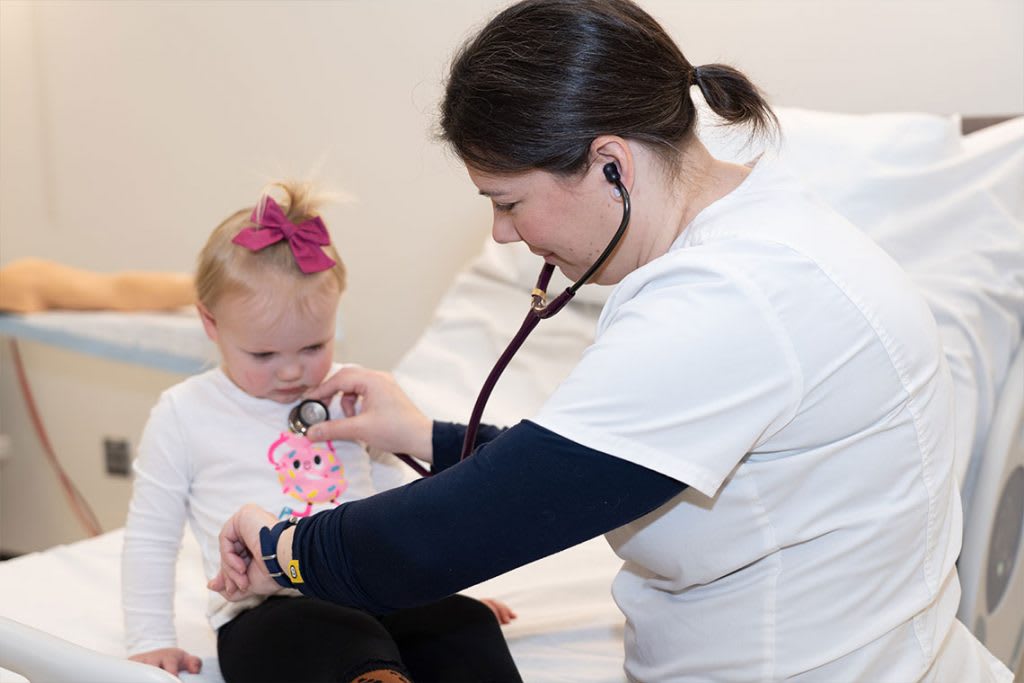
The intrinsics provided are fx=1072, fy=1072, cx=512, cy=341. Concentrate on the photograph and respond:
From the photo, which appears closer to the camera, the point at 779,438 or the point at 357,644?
the point at 779,438

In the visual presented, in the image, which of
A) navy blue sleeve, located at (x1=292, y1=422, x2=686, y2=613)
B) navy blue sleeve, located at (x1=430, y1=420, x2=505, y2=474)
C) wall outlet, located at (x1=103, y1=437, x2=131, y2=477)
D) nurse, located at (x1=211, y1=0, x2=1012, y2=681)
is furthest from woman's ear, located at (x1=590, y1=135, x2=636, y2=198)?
wall outlet, located at (x1=103, y1=437, x2=131, y2=477)

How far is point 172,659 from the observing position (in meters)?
1.23

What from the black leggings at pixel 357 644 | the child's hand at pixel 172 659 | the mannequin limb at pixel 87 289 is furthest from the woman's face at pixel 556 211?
the mannequin limb at pixel 87 289

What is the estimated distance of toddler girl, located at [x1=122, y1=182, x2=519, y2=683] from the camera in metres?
1.25

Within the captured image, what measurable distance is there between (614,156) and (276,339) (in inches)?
21.8

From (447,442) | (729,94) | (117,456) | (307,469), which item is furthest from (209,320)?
(117,456)

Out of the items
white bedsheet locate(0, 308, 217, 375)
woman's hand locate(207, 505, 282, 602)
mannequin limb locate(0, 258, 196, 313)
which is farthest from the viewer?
white bedsheet locate(0, 308, 217, 375)

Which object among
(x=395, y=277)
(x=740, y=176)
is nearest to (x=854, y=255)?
(x=740, y=176)

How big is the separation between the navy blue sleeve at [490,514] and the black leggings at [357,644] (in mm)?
231

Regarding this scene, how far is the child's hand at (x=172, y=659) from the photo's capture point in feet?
3.99

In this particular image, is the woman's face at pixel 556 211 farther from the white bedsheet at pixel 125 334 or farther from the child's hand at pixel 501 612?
the white bedsheet at pixel 125 334

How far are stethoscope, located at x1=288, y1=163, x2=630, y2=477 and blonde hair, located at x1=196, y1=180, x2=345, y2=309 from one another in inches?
6.3

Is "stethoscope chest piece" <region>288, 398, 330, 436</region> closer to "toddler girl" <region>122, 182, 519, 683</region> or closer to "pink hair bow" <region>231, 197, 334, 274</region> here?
"toddler girl" <region>122, 182, 519, 683</region>

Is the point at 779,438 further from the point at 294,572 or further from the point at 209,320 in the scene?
the point at 209,320
